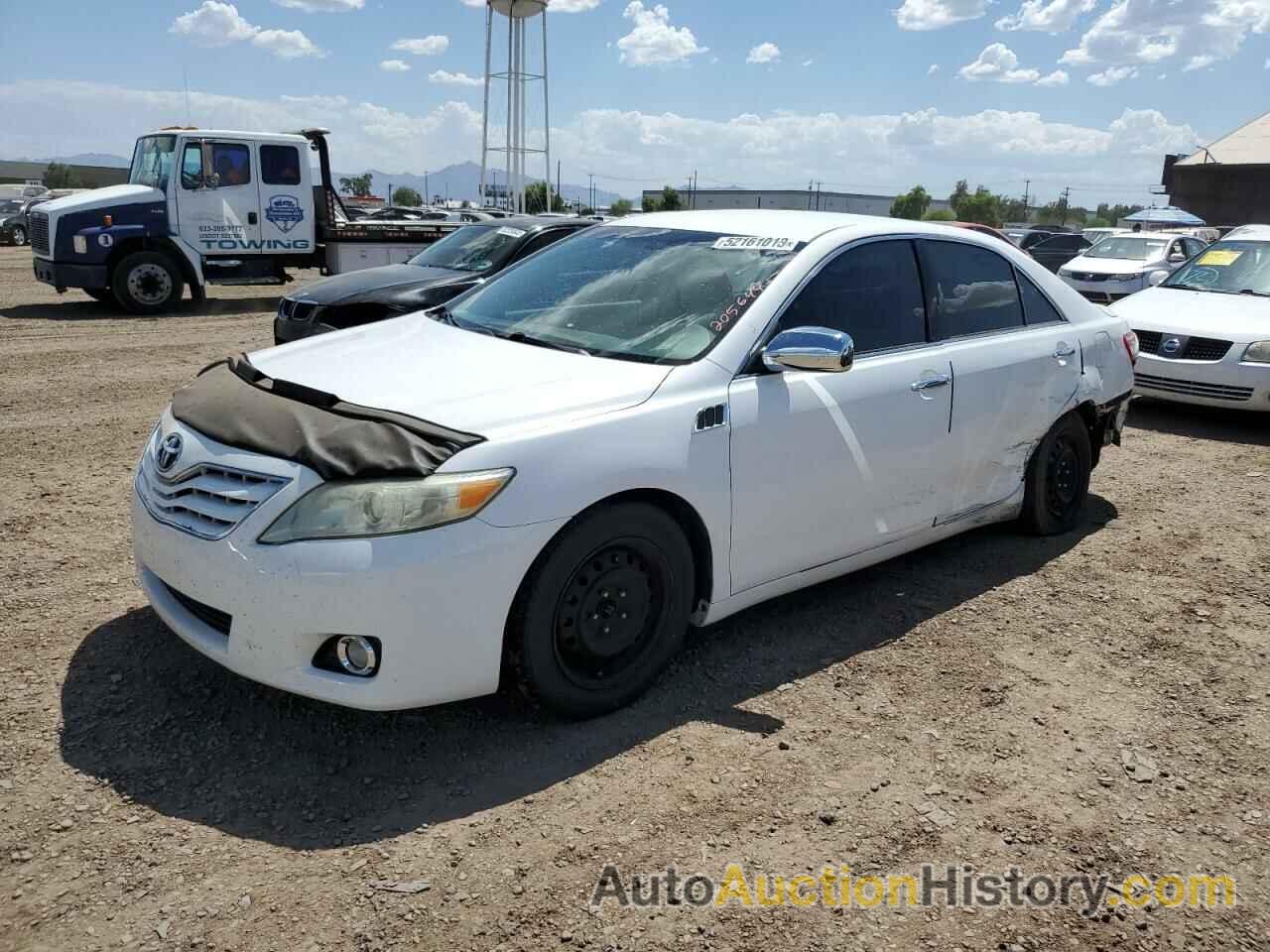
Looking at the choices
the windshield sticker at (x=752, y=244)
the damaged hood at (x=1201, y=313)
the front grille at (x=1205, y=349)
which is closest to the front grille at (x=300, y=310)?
the windshield sticker at (x=752, y=244)

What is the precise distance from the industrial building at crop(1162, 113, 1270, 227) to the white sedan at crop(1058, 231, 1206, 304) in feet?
92.5

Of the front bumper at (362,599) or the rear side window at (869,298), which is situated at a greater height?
the rear side window at (869,298)

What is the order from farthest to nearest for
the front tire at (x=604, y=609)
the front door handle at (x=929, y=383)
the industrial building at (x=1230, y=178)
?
1. the industrial building at (x=1230, y=178)
2. the front door handle at (x=929, y=383)
3. the front tire at (x=604, y=609)

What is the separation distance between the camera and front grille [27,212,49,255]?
13156mm

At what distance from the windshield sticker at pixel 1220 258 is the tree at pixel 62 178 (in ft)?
224

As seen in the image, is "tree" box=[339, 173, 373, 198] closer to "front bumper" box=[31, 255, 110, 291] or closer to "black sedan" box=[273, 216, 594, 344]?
"front bumper" box=[31, 255, 110, 291]

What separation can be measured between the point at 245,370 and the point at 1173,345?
25.0 feet

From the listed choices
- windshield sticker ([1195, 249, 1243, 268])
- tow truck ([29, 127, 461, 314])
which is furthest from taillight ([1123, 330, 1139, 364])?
tow truck ([29, 127, 461, 314])

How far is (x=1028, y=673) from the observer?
3.83 meters

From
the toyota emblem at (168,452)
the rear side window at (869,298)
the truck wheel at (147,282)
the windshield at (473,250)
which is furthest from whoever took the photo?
the truck wheel at (147,282)

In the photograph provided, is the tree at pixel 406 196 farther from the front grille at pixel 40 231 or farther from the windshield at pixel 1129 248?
the windshield at pixel 1129 248

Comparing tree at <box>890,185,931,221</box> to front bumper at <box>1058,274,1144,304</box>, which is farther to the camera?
tree at <box>890,185,931,221</box>

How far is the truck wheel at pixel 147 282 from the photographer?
13391 mm

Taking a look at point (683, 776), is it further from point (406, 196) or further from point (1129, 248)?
point (406, 196)
